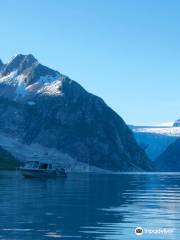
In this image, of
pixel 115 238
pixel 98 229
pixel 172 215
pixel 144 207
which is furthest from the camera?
pixel 144 207

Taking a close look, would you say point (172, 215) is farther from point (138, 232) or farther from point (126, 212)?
point (138, 232)

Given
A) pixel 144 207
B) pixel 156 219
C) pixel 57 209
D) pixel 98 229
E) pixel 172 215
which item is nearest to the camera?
pixel 98 229

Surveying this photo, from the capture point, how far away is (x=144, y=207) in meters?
90.1

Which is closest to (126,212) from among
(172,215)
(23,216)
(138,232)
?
(172,215)

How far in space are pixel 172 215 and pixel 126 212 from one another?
6.61 m

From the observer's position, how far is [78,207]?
3497 inches

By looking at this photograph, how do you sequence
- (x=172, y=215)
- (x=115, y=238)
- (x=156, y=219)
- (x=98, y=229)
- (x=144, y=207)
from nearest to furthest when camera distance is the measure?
1. (x=115, y=238)
2. (x=98, y=229)
3. (x=156, y=219)
4. (x=172, y=215)
5. (x=144, y=207)

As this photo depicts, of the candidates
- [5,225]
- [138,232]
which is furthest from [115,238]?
[5,225]

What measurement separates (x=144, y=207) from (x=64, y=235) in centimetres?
3433

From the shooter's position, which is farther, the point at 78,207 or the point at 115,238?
the point at 78,207

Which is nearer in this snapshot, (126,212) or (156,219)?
(156,219)

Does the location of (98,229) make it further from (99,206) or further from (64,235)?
(99,206)

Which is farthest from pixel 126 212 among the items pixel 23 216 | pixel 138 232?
pixel 138 232

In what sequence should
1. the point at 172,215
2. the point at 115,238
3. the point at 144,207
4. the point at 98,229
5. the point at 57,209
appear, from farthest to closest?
the point at 144,207, the point at 57,209, the point at 172,215, the point at 98,229, the point at 115,238
